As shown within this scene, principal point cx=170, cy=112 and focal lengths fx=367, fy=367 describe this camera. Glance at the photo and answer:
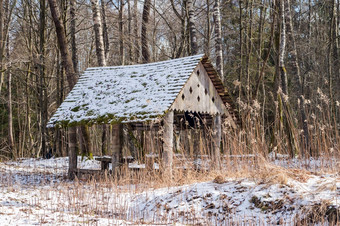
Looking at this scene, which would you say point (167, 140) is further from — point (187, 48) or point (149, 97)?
point (187, 48)

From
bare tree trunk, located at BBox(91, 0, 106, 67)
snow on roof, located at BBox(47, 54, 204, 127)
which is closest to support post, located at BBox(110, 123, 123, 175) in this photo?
snow on roof, located at BBox(47, 54, 204, 127)

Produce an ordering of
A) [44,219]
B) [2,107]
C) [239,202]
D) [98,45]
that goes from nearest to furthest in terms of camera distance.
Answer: [44,219]
[239,202]
[98,45]
[2,107]

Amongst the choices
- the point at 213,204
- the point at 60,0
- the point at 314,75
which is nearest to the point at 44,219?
the point at 213,204

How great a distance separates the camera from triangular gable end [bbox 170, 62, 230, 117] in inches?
377

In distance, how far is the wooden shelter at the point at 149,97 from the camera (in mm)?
9211

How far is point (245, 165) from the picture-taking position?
23.5ft

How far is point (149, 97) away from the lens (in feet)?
31.7

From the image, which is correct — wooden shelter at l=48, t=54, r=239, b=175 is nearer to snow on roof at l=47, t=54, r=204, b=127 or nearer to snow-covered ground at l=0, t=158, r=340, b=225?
snow on roof at l=47, t=54, r=204, b=127

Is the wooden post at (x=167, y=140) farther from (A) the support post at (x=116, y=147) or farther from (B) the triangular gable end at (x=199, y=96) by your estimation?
(A) the support post at (x=116, y=147)

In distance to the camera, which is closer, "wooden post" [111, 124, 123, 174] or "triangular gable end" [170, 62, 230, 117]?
"triangular gable end" [170, 62, 230, 117]

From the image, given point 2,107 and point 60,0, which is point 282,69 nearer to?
point 60,0

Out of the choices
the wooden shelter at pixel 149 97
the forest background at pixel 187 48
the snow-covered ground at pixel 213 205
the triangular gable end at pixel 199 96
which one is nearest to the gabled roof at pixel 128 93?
the wooden shelter at pixel 149 97

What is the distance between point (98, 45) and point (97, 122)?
14.6 feet

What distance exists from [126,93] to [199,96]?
80.9 inches
